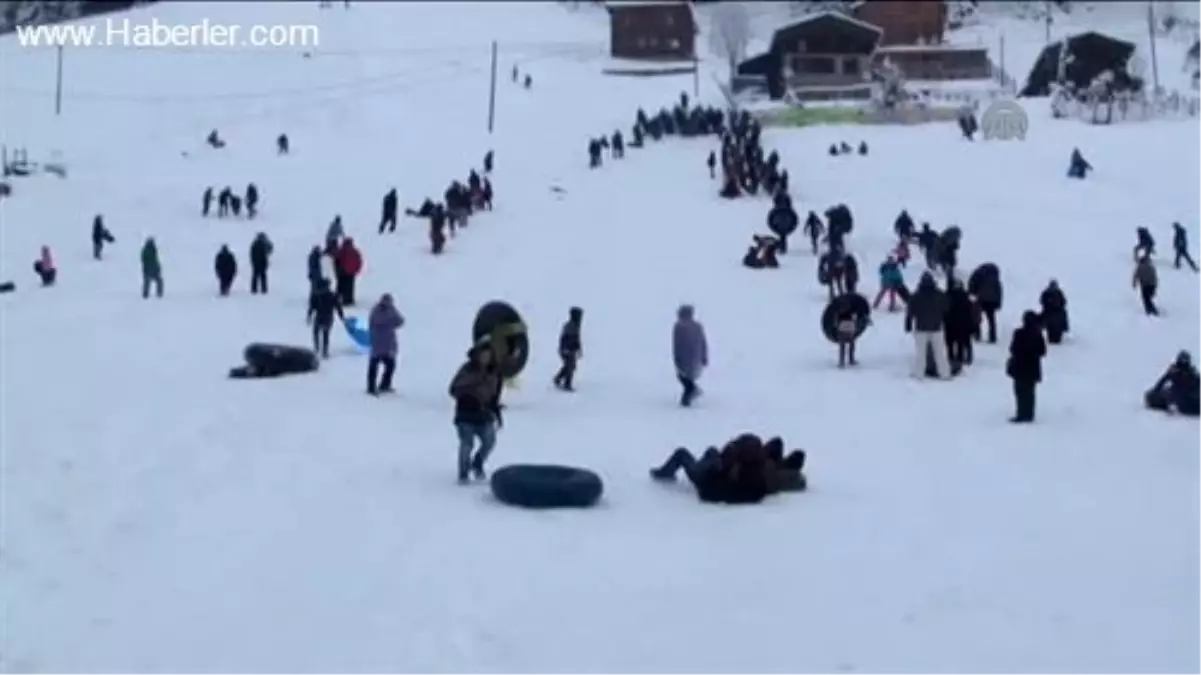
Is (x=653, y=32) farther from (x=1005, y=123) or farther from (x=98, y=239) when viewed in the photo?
(x=98, y=239)

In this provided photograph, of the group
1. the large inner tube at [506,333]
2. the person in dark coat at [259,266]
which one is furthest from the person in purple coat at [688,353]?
the person in dark coat at [259,266]

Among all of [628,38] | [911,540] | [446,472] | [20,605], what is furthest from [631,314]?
[628,38]

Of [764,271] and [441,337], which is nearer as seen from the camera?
[441,337]

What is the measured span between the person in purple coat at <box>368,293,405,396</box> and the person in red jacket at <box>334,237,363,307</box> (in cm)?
775

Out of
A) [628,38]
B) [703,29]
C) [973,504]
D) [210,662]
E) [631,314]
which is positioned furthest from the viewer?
[703,29]

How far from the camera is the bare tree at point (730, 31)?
95169 mm

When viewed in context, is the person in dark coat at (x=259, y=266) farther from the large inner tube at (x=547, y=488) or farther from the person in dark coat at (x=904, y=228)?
the large inner tube at (x=547, y=488)

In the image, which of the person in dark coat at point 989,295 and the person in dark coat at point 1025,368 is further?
the person in dark coat at point 989,295

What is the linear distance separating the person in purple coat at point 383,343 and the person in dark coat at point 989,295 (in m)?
6.53

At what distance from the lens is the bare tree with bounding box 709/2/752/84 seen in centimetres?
9517

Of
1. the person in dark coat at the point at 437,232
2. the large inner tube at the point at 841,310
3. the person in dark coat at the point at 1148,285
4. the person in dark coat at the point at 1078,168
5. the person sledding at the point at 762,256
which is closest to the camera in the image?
the large inner tube at the point at 841,310

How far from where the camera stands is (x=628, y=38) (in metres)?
97.1

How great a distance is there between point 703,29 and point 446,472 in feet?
303

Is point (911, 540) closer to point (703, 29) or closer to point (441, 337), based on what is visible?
point (441, 337)
